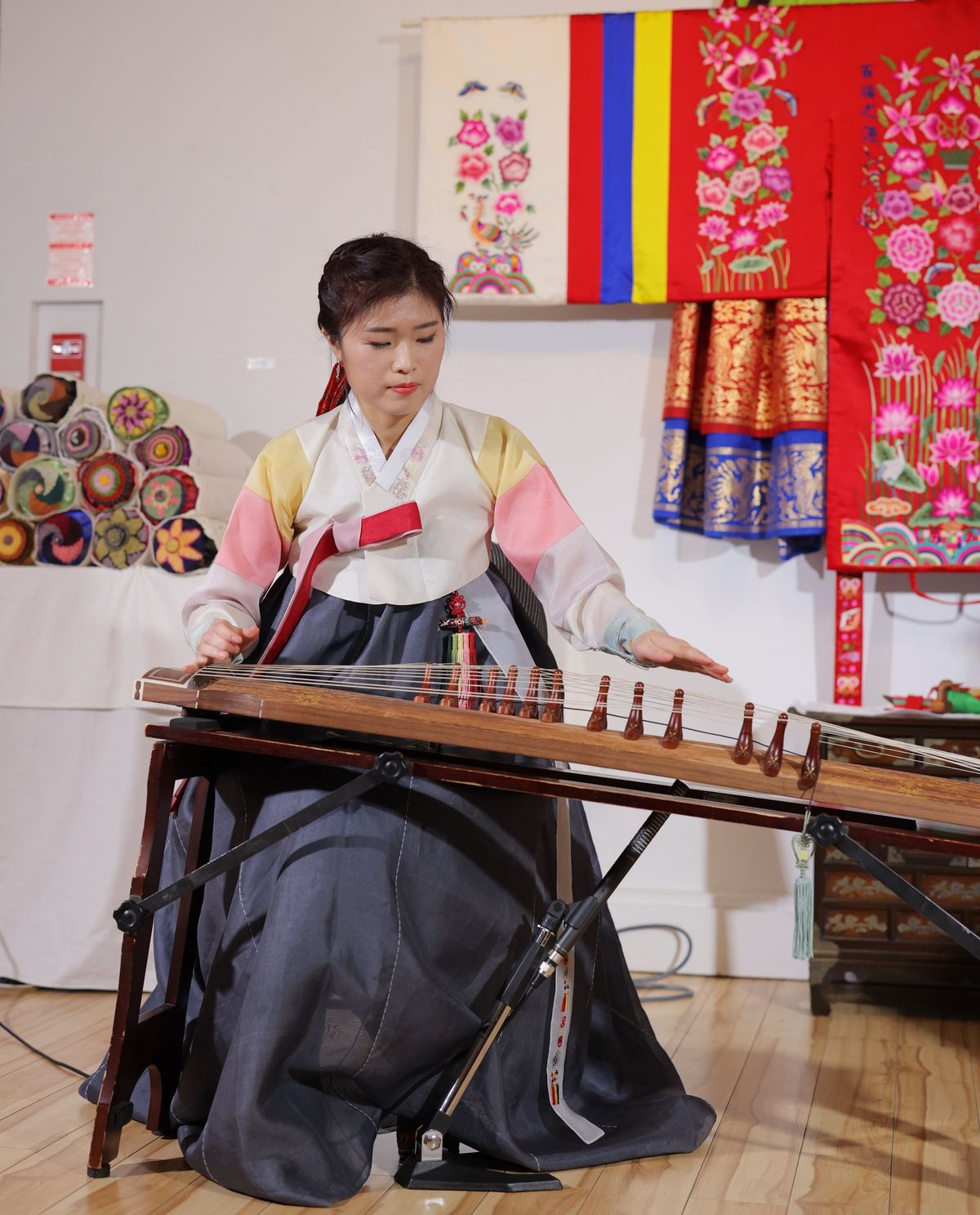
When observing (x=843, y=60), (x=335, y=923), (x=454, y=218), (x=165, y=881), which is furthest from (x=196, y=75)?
(x=335, y=923)

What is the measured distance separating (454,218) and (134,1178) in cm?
215

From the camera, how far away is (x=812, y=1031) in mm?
2449

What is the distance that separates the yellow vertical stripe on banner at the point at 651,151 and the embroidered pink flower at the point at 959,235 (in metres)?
0.61

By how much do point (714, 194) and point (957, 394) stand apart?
2.30ft

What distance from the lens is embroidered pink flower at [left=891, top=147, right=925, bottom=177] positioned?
282 cm

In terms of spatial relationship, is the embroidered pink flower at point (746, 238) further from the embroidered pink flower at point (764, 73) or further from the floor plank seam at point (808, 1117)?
the floor plank seam at point (808, 1117)

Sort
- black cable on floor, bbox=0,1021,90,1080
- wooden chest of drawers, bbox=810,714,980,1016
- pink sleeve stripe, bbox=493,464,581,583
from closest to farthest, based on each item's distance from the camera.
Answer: pink sleeve stripe, bbox=493,464,581,583 < black cable on floor, bbox=0,1021,90,1080 < wooden chest of drawers, bbox=810,714,980,1016

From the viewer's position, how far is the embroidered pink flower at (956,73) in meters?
2.82

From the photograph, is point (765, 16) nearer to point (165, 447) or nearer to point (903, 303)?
point (903, 303)

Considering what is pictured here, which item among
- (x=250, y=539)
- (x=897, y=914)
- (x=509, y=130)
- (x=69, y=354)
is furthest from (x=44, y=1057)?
(x=509, y=130)

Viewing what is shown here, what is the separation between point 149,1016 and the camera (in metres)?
1.66

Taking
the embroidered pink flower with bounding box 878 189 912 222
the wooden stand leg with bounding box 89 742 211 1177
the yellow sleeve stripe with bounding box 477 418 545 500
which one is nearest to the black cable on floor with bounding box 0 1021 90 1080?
the wooden stand leg with bounding box 89 742 211 1177

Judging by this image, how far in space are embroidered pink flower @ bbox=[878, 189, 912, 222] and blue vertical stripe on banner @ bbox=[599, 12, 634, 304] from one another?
1.82 feet

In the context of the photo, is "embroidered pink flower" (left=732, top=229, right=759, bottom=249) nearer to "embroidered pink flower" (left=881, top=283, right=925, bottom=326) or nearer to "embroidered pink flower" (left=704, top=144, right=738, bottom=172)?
"embroidered pink flower" (left=704, top=144, right=738, bottom=172)
